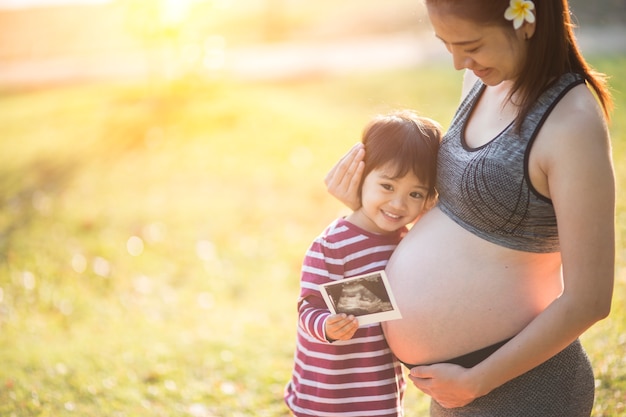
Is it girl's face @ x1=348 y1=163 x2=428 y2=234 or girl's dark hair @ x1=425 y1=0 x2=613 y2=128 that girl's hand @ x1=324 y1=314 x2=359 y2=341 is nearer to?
girl's face @ x1=348 y1=163 x2=428 y2=234

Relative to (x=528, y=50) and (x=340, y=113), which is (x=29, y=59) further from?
(x=528, y=50)

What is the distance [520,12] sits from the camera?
1.73 m

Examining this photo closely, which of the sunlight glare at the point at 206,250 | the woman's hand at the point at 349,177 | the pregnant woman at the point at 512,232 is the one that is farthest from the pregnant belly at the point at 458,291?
the sunlight glare at the point at 206,250

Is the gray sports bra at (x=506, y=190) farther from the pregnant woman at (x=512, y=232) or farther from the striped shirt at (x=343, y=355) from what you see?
the striped shirt at (x=343, y=355)

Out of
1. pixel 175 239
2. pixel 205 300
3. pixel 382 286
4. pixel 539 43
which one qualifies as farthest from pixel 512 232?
pixel 175 239

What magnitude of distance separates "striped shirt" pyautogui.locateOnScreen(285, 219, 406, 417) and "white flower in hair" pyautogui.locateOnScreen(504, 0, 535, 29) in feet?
2.70

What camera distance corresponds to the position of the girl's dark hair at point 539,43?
69.4 inches

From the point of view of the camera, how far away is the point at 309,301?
7.02 ft

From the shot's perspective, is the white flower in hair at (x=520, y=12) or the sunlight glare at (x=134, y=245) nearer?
the white flower in hair at (x=520, y=12)

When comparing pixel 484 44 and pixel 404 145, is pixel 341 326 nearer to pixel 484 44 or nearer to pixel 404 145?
pixel 404 145

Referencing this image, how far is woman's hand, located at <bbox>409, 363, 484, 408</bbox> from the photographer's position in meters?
1.88

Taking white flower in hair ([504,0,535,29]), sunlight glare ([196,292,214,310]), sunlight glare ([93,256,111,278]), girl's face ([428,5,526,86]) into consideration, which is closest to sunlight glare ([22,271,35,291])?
sunlight glare ([93,256,111,278])

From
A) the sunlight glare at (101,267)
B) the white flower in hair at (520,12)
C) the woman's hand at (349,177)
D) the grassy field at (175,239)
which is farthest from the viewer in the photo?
the sunlight glare at (101,267)

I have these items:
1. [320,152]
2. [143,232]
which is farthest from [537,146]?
[320,152]
